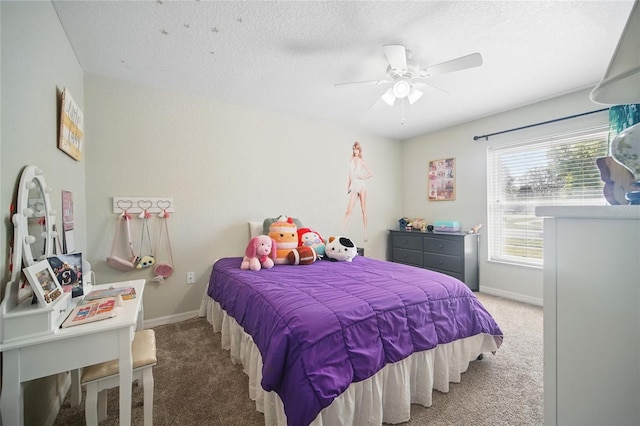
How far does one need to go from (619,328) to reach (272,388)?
48.2 inches

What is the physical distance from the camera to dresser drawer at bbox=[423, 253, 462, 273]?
3398 millimetres

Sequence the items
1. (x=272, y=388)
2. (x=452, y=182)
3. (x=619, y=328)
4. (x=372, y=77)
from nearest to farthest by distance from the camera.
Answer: (x=619, y=328) < (x=272, y=388) < (x=372, y=77) < (x=452, y=182)

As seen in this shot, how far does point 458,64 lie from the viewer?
5.90 feet

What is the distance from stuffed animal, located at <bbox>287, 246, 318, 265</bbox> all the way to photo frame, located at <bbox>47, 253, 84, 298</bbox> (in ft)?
4.94

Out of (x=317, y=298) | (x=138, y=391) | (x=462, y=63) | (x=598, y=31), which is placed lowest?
(x=138, y=391)

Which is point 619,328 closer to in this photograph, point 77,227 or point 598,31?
point 598,31

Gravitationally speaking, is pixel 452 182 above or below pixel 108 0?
below

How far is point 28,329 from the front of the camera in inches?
37.2

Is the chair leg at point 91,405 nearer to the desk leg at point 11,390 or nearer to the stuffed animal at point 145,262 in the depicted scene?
the desk leg at point 11,390

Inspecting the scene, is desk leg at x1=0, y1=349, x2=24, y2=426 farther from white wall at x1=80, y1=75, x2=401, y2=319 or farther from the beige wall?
white wall at x1=80, y1=75, x2=401, y2=319

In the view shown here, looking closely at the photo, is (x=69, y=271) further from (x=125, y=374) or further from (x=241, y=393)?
(x=241, y=393)

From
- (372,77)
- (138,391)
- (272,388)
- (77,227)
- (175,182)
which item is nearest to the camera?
(272,388)

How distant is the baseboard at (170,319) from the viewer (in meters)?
2.54

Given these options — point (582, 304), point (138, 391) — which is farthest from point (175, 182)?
point (582, 304)
